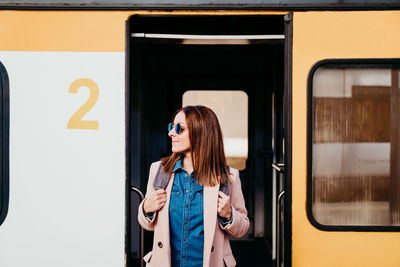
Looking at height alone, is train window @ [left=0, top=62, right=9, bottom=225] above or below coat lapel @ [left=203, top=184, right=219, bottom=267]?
above

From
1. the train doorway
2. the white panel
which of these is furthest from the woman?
the train doorway

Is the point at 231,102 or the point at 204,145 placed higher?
Answer: the point at 231,102

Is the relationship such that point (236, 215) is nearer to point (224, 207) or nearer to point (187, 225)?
point (224, 207)

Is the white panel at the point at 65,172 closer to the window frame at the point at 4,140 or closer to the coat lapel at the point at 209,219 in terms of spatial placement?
the window frame at the point at 4,140

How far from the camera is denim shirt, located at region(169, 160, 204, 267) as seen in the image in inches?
67.6

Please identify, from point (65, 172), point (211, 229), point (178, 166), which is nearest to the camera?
point (211, 229)

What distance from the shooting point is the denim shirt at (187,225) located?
1716 millimetres

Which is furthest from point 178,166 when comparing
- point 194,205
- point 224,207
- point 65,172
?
point 65,172

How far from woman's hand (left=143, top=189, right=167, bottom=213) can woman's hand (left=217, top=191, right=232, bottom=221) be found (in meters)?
0.28

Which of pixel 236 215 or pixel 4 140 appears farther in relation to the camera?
pixel 4 140

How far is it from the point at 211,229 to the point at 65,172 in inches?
36.6

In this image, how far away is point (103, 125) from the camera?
1965 mm

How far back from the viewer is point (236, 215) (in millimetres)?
1733

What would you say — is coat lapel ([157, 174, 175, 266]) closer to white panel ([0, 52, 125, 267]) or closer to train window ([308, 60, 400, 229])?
white panel ([0, 52, 125, 267])
